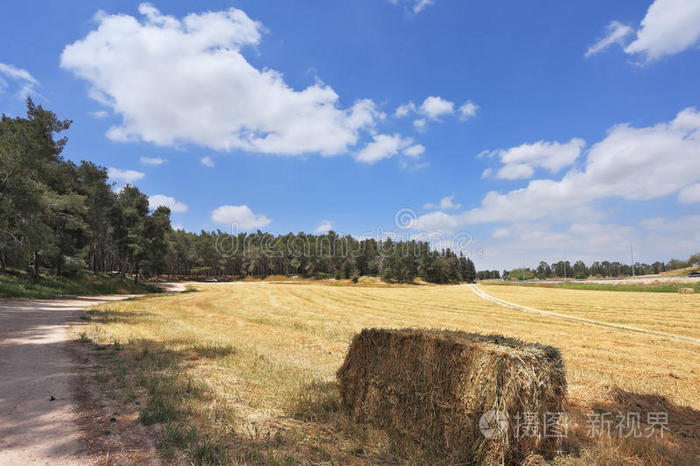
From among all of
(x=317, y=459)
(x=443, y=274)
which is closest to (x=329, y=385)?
(x=317, y=459)

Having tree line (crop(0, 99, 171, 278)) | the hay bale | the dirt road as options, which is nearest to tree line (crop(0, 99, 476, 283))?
tree line (crop(0, 99, 171, 278))

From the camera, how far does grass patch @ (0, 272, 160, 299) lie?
23.9m

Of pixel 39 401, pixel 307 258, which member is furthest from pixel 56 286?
pixel 307 258

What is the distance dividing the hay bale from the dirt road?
3994 mm

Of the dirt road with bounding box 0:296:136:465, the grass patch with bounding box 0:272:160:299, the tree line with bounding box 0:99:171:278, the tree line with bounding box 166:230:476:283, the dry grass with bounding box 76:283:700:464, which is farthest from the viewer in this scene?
the tree line with bounding box 166:230:476:283

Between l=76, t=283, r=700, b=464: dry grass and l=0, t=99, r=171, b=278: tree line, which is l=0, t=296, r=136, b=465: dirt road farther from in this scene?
l=0, t=99, r=171, b=278: tree line

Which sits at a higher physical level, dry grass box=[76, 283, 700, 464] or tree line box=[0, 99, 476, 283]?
tree line box=[0, 99, 476, 283]

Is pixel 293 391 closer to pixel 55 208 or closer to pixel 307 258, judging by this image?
pixel 55 208

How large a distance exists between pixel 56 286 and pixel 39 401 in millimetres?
33626

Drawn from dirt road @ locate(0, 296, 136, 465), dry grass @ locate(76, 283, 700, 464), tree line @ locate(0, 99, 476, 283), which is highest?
tree line @ locate(0, 99, 476, 283)

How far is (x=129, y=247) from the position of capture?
42625 mm

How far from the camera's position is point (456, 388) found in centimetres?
443

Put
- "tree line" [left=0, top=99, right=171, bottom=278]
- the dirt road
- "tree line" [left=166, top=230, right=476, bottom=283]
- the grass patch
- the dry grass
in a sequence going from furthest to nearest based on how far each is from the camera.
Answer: "tree line" [left=166, top=230, right=476, bottom=283] → the grass patch → "tree line" [left=0, top=99, right=171, bottom=278] → the dry grass → the dirt road

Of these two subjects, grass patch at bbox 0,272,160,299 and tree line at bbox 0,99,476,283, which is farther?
grass patch at bbox 0,272,160,299
